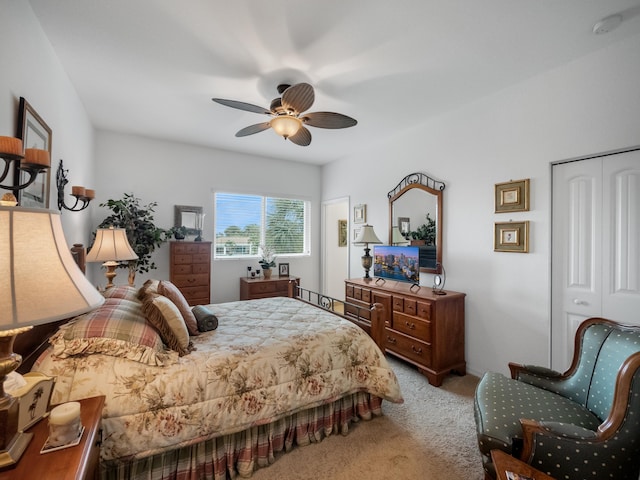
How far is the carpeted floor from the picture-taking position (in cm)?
172

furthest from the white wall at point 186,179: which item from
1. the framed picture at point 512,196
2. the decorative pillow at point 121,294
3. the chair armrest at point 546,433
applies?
the chair armrest at point 546,433

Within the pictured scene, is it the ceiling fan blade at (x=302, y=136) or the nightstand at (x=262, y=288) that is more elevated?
the ceiling fan blade at (x=302, y=136)

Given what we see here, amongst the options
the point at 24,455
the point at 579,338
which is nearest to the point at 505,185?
the point at 579,338

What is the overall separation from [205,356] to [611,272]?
2.97 meters

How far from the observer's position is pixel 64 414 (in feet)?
3.15

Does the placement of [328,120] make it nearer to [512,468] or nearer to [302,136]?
[302,136]

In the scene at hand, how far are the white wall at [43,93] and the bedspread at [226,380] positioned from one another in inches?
56.2

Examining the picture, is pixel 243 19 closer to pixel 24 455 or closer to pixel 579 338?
pixel 24 455

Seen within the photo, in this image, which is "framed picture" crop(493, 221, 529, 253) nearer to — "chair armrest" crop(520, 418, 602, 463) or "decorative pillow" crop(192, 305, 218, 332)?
"chair armrest" crop(520, 418, 602, 463)

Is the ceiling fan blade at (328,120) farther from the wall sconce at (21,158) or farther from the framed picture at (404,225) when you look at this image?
the wall sconce at (21,158)

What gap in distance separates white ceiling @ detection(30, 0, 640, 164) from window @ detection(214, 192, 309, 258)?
1.91 meters

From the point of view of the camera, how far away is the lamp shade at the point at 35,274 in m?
0.66

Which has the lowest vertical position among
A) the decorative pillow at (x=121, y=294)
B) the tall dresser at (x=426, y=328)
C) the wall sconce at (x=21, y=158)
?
the tall dresser at (x=426, y=328)

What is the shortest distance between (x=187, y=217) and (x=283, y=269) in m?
1.80
